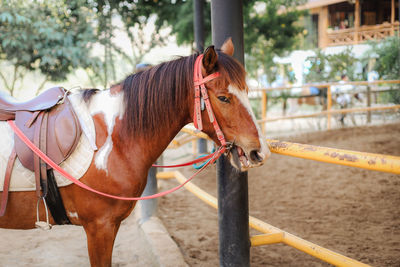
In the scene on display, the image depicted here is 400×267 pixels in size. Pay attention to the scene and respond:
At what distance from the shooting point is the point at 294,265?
8.32 feet

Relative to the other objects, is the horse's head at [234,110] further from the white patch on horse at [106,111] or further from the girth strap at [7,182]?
the girth strap at [7,182]

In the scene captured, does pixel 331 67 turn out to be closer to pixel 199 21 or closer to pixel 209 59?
pixel 199 21

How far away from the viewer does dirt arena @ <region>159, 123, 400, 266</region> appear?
2.69 m

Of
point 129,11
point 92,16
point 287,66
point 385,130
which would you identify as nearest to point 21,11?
point 92,16

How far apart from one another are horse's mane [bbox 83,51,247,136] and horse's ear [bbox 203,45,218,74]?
0.11 m

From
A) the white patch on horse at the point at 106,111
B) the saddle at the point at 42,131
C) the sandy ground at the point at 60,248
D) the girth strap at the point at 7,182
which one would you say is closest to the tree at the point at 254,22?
the sandy ground at the point at 60,248

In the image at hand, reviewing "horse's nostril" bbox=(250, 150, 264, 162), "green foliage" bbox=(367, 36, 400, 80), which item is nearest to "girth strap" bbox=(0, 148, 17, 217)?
"horse's nostril" bbox=(250, 150, 264, 162)

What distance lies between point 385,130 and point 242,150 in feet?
21.5

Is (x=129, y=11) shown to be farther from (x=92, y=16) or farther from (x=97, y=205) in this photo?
(x=97, y=205)

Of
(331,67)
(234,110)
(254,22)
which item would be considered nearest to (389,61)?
(331,67)

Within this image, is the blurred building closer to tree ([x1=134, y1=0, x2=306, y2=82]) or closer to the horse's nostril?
tree ([x1=134, y1=0, x2=306, y2=82])

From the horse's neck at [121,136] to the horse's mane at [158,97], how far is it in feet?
0.09

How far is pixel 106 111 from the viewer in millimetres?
1799

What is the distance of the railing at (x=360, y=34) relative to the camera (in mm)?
14080
